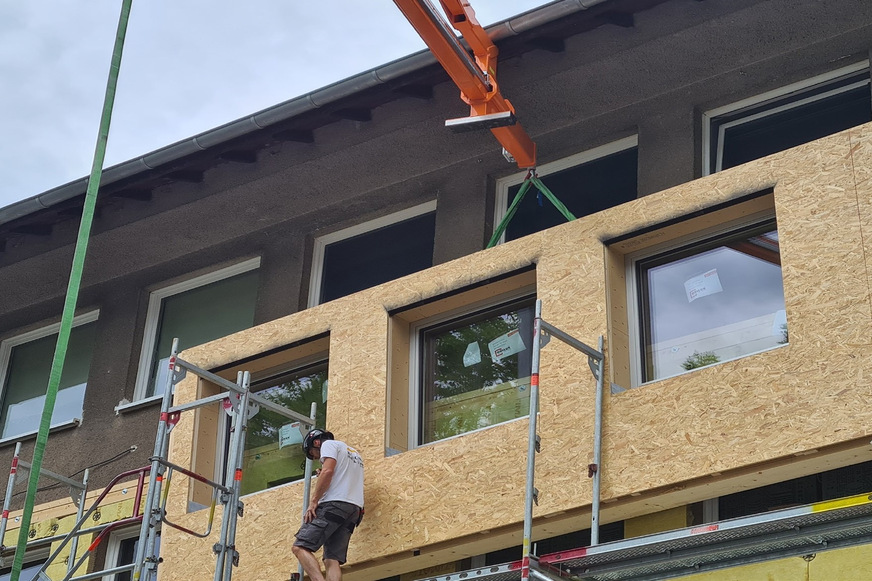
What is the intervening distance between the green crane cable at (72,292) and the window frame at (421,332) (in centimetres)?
287

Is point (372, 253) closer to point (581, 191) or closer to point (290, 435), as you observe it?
point (581, 191)

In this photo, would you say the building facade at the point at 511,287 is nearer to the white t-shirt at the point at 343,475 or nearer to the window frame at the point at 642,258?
the window frame at the point at 642,258

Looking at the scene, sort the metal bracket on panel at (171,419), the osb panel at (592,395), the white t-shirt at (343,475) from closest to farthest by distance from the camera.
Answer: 1. the osb panel at (592,395)
2. the white t-shirt at (343,475)
3. the metal bracket on panel at (171,419)

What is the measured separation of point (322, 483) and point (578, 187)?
403cm

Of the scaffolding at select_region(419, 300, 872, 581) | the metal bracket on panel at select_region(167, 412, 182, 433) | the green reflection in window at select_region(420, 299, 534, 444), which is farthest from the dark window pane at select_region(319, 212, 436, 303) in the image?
the scaffolding at select_region(419, 300, 872, 581)

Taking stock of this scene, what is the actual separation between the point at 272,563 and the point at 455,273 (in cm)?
287

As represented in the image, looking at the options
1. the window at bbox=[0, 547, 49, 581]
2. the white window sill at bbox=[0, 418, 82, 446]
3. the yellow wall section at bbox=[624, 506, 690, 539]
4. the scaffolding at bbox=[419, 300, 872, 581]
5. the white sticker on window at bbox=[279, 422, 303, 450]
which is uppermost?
the white window sill at bbox=[0, 418, 82, 446]

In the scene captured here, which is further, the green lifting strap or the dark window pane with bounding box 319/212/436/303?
the dark window pane with bounding box 319/212/436/303

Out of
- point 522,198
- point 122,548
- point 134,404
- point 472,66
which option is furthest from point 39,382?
point 472,66

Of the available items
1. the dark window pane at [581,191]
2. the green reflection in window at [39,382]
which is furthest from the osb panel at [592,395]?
the green reflection in window at [39,382]

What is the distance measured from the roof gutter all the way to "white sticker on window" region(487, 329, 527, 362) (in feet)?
9.31

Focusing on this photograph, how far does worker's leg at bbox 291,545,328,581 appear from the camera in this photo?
9.52 metres

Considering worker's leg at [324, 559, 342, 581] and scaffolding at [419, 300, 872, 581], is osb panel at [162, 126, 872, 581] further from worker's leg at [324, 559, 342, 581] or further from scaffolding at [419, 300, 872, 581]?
scaffolding at [419, 300, 872, 581]

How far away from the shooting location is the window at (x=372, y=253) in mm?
12852
